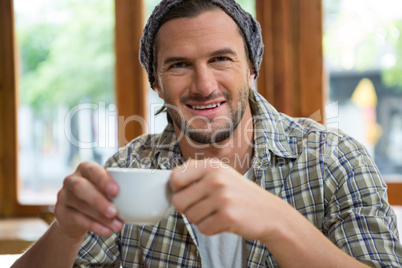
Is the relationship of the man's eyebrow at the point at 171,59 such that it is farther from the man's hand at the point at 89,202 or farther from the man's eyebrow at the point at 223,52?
the man's hand at the point at 89,202

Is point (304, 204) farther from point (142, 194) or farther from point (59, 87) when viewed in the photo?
point (59, 87)

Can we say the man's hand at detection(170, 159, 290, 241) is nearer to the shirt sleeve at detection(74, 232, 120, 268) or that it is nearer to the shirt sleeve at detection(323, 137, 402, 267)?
the shirt sleeve at detection(323, 137, 402, 267)

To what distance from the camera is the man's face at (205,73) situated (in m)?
1.26

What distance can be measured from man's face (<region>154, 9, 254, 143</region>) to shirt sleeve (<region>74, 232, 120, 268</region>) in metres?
0.37

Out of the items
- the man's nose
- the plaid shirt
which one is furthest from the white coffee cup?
the man's nose

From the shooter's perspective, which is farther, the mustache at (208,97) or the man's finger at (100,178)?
the mustache at (208,97)

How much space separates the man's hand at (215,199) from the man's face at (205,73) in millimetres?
565

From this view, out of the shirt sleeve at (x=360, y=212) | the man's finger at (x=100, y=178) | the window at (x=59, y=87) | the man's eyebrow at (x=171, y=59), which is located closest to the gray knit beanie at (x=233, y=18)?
the man's eyebrow at (x=171, y=59)

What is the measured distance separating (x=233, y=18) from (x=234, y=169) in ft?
1.53

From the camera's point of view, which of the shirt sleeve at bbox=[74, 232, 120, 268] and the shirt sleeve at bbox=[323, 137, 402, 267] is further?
the shirt sleeve at bbox=[74, 232, 120, 268]

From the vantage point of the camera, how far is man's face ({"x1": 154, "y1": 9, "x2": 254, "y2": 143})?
1260 mm

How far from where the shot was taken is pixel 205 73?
4.13 ft

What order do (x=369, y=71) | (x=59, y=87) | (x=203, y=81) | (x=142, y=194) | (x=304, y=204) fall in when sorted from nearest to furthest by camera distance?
(x=142, y=194)
(x=304, y=204)
(x=203, y=81)
(x=369, y=71)
(x=59, y=87)

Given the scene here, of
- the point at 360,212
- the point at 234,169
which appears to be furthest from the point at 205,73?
the point at 360,212
